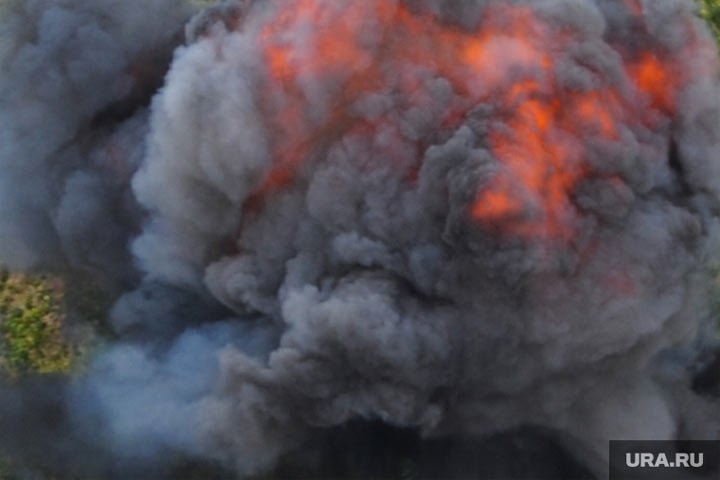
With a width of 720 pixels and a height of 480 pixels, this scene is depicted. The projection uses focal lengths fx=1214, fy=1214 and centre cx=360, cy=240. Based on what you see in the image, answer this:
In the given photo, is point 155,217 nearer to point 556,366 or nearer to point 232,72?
point 232,72

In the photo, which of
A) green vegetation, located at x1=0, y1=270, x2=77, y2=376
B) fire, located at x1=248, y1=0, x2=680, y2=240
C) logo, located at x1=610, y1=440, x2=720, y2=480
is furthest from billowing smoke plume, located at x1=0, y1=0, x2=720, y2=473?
green vegetation, located at x1=0, y1=270, x2=77, y2=376

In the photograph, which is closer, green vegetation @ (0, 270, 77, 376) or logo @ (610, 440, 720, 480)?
logo @ (610, 440, 720, 480)

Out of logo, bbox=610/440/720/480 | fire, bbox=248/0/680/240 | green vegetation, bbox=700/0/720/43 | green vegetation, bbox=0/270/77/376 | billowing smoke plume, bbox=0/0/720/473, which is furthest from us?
green vegetation, bbox=700/0/720/43

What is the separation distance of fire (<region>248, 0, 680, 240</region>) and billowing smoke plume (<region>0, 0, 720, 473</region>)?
0.11 ft

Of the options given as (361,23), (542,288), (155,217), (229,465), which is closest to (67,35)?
(155,217)

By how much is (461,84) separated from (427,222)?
224 centimetres

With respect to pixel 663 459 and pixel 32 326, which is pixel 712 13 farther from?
pixel 32 326

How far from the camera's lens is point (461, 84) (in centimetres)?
1880

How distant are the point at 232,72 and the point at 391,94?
258 centimetres

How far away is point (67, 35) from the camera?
859 inches

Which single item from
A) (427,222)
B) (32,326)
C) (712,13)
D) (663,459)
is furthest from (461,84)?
(712,13)

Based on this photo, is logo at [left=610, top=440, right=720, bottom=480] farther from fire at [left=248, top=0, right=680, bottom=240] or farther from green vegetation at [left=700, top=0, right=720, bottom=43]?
green vegetation at [left=700, top=0, right=720, bottom=43]

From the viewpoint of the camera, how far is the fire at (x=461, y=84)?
1825 cm

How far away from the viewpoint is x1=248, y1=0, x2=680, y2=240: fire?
59.9 ft
